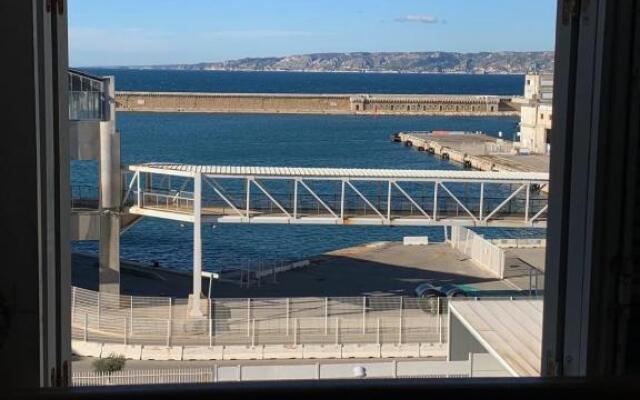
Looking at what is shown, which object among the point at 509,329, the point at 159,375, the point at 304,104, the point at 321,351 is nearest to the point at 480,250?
the point at 321,351

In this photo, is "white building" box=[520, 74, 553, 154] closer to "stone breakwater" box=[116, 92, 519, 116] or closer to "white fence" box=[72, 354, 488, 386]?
"white fence" box=[72, 354, 488, 386]

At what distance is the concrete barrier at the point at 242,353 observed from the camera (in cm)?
797

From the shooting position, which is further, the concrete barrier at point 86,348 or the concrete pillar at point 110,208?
the concrete pillar at point 110,208

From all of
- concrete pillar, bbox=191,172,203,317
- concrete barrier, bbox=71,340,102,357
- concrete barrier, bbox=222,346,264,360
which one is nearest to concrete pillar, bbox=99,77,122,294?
concrete pillar, bbox=191,172,203,317

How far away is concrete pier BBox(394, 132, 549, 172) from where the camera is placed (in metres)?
25.7

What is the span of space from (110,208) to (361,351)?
4659 mm

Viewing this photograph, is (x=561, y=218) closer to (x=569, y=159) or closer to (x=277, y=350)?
(x=569, y=159)

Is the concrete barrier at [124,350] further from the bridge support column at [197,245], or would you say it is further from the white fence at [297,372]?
the bridge support column at [197,245]

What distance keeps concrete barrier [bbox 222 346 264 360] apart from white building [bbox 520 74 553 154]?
20.6 metres

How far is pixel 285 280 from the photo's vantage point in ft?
39.3

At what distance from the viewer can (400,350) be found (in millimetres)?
8125

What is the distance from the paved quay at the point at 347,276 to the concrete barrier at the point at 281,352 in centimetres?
286

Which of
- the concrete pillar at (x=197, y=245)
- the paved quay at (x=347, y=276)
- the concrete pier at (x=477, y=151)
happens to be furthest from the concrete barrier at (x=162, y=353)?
the concrete pier at (x=477, y=151)

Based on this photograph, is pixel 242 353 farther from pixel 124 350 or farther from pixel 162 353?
pixel 124 350
